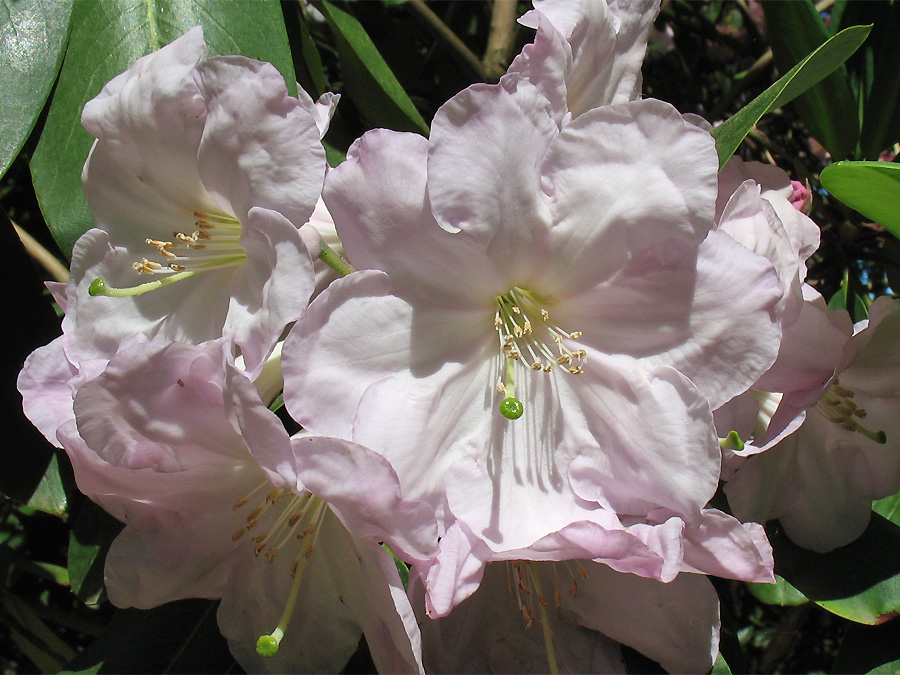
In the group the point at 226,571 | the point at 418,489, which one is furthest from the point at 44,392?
the point at 418,489

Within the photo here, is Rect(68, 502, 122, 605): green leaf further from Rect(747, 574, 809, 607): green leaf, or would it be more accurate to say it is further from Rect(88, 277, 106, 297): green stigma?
Rect(747, 574, 809, 607): green leaf

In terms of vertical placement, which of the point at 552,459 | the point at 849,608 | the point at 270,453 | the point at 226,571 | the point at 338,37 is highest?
the point at 338,37

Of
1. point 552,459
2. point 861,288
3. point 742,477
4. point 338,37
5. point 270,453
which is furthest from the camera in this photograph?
point 861,288

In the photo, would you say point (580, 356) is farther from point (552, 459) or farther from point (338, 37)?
point (338, 37)

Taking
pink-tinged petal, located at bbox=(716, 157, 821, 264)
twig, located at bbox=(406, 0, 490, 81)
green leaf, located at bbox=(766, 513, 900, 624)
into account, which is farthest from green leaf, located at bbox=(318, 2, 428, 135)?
green leaf, located at bbox=(766, 513, 900, 624)

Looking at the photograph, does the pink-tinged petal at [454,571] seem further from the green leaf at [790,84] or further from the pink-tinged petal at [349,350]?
the green leaf at [790,84]
